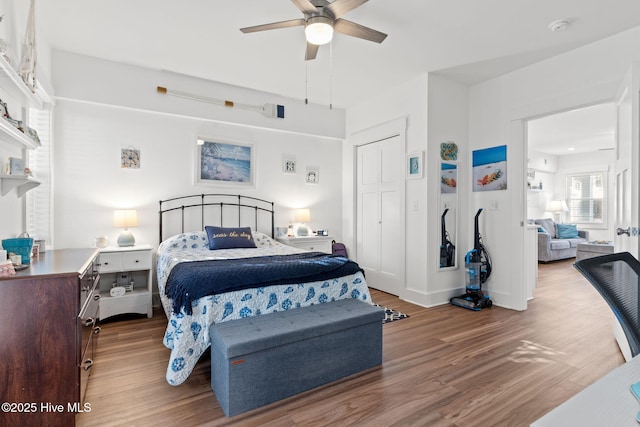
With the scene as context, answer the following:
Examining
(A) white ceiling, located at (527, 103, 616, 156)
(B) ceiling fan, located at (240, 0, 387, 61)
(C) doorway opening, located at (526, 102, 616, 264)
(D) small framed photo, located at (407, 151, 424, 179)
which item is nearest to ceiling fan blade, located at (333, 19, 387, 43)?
(B) ceiling fan, located at (240, 0, 387, 61)

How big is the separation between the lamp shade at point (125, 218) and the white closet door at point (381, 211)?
310 centimetres

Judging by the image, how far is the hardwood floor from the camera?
1.86 m

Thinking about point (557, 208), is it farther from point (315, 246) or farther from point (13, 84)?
point (13, 84)

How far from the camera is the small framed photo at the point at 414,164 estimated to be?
13.2 feet

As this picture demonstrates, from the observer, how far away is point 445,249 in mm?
4137

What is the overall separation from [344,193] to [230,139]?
2010 mm

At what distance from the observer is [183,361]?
212 cm

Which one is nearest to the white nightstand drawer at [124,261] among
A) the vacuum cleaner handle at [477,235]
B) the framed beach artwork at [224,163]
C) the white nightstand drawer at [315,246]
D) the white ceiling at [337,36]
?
the framed beach artwork at [224,163]

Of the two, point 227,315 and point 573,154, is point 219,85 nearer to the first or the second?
point 227,315

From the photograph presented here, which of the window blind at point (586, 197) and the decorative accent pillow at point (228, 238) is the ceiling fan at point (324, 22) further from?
the window blind at point (586, 197)

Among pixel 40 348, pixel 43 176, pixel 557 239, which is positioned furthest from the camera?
pixel 557 239

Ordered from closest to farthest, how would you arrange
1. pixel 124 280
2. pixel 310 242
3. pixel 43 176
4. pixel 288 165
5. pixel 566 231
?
1. pixel 43 176
2. pixel 124 280
3. pixel 310 242
4. pixel 288 165
5. pixel 566 231

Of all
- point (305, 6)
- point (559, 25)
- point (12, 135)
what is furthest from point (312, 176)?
point (12, 135)

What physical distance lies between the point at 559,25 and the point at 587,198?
7638 millimetres
